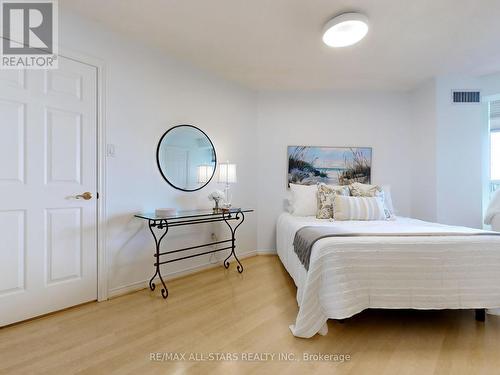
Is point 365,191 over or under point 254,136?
under

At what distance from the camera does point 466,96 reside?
325cm

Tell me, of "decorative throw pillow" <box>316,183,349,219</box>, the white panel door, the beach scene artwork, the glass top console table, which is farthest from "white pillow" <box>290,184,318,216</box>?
the white panel door

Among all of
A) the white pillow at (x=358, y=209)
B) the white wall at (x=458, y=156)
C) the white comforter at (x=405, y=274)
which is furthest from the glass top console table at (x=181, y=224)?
the white wall at (x=458, y=156)

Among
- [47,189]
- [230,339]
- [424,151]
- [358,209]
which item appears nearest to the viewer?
[230,339]

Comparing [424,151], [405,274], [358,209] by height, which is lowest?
[405,274]

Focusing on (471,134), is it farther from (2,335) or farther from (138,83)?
(2,335)

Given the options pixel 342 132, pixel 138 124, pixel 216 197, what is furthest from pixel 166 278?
pixel 342 132

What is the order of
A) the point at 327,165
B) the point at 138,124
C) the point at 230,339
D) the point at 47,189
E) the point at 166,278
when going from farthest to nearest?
the point at 327,165
the point at 166,278
the point at 138,124
the point at 47,189
the point at 230,339

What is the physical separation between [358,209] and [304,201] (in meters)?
0.68

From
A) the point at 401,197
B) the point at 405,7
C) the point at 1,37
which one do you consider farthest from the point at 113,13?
the point at 401,197

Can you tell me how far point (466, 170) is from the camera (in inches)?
128

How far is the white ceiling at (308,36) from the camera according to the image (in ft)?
6.51

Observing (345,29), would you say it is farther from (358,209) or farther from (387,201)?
(387,201)

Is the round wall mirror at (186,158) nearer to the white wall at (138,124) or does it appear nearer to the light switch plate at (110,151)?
the white wall at (138,124)
